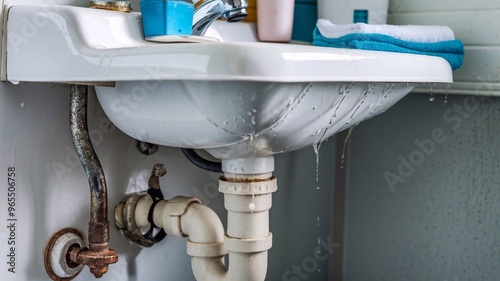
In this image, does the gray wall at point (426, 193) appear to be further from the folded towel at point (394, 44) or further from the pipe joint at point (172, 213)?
the pipe joint at point (172, 213)

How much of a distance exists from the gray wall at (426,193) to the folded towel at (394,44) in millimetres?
150

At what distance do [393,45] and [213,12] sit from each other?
340 mm

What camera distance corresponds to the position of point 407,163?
149 cm

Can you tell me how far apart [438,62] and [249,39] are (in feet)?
1.24

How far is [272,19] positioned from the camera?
129 centimetres

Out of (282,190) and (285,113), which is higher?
(285,113)

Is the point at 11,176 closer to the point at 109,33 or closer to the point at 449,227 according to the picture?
the point at 109,33

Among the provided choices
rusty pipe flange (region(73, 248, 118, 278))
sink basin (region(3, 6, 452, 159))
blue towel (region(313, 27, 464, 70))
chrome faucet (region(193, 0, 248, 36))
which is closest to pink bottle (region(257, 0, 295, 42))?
blue towel (region(313, 27, 464, 70))

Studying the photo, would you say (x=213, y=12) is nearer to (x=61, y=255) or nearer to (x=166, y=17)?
(x=166, y=17)

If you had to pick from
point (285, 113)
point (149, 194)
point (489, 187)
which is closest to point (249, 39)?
point (149, 194)

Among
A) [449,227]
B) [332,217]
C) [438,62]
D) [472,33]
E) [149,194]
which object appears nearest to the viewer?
[438,62]

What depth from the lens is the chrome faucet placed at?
3.48ft

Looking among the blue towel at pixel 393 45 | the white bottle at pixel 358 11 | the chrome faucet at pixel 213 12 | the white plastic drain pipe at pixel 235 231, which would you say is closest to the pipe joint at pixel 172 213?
the white plastic drain pipe at pixel 235 231

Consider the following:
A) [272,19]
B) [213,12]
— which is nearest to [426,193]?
[272,19]
